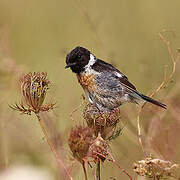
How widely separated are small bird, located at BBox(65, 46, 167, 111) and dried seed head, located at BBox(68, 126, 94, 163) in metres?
2.54

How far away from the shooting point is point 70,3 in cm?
927

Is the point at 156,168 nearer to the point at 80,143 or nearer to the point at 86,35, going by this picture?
the point at 80,143

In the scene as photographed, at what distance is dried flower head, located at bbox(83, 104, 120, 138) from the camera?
291 cm

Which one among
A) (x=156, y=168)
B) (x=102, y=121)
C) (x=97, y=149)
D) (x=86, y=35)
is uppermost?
(x=86, y=35)

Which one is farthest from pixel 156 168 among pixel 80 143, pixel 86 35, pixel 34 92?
pixel 86 35

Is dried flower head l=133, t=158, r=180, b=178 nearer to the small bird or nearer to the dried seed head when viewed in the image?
the dried seed head

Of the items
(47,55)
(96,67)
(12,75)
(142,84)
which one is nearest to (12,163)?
(12,75)

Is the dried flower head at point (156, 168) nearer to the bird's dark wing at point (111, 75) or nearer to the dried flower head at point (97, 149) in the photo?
the dried flower head at point (97, 149)

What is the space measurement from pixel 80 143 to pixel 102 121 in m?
0.67

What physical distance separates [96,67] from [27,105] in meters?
2.52

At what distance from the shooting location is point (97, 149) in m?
2.49

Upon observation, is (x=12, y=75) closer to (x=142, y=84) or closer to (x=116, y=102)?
(x=116, y=102)

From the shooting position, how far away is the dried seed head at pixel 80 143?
228cm

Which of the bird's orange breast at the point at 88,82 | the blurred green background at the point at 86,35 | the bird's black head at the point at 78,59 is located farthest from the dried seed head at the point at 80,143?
the blurred green background at the point at 86,35
